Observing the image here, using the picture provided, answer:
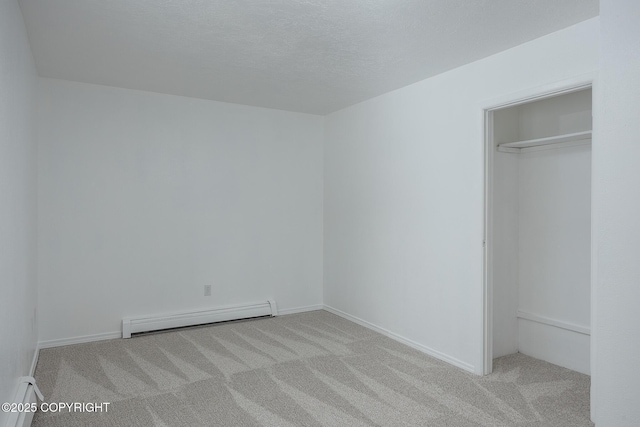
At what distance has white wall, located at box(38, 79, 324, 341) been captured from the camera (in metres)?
3.98

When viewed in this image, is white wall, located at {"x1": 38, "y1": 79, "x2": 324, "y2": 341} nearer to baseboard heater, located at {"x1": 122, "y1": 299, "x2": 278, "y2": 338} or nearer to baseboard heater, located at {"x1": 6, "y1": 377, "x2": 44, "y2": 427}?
baseboard heater, located at {"x1": 122, "y1": 299, "x2": 278, "y2": 338}

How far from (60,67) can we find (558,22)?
4.02 meters

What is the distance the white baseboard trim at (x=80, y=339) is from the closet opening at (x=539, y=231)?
11.9 feet

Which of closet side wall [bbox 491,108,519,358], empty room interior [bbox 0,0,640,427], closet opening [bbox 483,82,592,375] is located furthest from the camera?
closet side wall [bbox 491,108,519,358]

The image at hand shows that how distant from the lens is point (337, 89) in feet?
13.7

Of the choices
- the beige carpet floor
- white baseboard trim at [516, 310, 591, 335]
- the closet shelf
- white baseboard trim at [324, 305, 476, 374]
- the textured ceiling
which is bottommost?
the beige carpet floor

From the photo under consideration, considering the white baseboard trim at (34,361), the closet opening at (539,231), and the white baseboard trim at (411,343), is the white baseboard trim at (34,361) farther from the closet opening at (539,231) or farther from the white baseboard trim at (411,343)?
the closet opening at (539,231)

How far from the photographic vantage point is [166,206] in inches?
177

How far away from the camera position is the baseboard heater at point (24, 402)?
83.8 inches

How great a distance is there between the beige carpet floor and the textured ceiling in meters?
2.58

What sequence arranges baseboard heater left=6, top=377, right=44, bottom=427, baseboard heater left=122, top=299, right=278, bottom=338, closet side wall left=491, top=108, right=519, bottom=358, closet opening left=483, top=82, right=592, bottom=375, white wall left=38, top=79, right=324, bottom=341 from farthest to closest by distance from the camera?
baseboard heater left=122, top=299, right=278, bottom=338 < white wall left=38, top=79, right=324, bottom=341 < closet side wall left=491, top=108, right=519, bottom=358 < closet opening left=483, top=82, right=592, bottom=375 < baseboard heater left=6, top=377, right=44, bottom=427

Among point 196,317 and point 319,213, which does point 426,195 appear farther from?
point 196,317

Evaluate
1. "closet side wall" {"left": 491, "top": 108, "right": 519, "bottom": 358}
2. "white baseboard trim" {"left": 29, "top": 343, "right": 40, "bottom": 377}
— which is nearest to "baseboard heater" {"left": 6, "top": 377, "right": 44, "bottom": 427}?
"white baseboard trim" {"left": 29, "top": 343, "right": 40, "bottom": 377}

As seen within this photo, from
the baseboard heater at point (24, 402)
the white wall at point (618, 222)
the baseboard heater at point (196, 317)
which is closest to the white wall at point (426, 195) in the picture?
the white wall at point (618, 222)
